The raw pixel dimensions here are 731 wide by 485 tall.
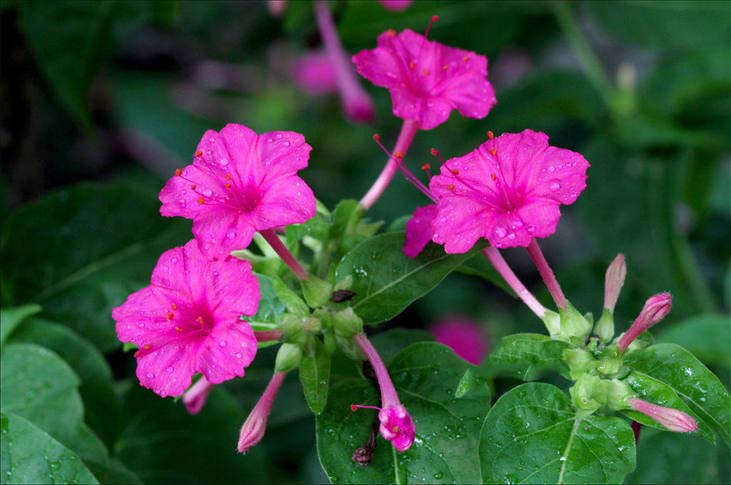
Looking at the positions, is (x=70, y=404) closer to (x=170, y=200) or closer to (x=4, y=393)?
(x=4, y=393)

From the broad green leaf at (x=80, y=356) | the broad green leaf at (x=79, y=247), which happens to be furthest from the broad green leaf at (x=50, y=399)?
the broad green leaf at (x=79, y=247)

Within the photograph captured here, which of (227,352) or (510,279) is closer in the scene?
(227,352)

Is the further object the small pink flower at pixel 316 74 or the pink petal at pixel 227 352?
the small pink flower at pixel 316 74

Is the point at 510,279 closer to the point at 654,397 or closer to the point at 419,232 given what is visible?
the point at 419,232

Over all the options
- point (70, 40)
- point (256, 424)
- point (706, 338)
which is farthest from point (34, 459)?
point (706, 338)

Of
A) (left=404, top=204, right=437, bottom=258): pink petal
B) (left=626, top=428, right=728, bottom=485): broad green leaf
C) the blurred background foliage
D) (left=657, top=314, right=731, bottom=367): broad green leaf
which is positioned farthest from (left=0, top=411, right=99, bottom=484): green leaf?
(left=657, top=314, right=731, bottom=367): broad green leaf

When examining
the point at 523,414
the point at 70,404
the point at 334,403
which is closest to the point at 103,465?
the point at 70,404

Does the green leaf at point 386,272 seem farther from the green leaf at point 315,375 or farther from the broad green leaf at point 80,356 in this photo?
the broad green leaf at point 80,356
